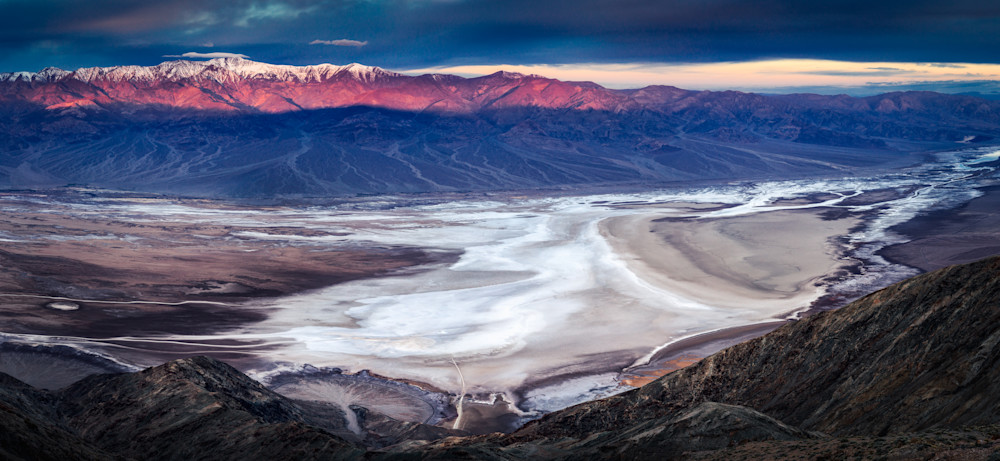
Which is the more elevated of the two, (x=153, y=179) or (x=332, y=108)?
(x=332, y=108)

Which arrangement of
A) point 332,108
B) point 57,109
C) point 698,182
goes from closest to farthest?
point 698,182 → point 57,109 → point 332,108

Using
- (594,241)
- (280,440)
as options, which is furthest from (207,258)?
(280,440)

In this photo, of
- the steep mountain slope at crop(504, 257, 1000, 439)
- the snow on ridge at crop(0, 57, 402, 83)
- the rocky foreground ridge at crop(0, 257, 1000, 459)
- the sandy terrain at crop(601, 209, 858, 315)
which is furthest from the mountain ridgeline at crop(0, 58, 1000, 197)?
A: the steep mountain slope at crop(504, 257, 1000, 439)

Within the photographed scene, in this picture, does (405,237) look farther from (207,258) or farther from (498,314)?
(498,314)

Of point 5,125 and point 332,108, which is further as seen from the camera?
point 332,108

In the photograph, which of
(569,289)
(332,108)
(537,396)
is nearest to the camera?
(537,396)

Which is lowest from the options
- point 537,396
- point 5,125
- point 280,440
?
point 537,396
